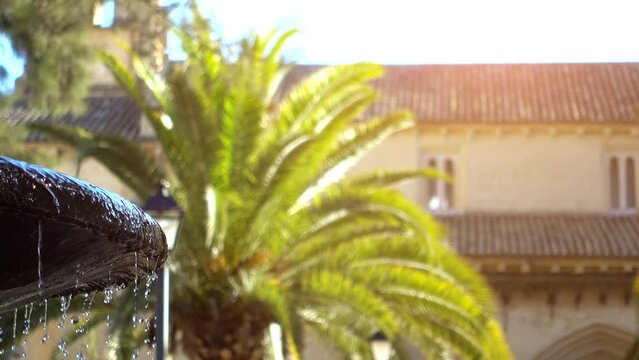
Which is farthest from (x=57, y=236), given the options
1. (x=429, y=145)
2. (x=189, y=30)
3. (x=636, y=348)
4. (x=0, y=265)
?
(x=429, y=145)

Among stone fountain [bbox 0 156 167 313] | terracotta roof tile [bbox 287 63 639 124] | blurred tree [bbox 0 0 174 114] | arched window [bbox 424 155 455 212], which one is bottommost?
stone fountain [bbox 0 156 167 313]

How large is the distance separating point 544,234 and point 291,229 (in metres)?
16.0

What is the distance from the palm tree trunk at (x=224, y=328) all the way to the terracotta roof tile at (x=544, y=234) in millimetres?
14049

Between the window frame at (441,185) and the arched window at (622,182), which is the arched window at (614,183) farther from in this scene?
the window frame at (441,185)

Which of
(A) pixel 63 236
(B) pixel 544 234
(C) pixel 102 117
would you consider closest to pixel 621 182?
(B) pixel 544 234

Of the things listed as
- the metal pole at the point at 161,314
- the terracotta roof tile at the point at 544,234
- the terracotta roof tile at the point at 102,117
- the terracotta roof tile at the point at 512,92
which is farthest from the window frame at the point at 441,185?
the metal pole at the point at 161,314

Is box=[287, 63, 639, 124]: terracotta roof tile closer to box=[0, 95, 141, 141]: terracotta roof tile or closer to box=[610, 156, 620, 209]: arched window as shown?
box=[610, 156, 620, 209]: arched window

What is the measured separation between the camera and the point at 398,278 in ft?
62.8

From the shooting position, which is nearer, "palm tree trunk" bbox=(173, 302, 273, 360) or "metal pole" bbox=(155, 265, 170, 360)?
"metal pole" bbox=(155, 265, 170, 360)

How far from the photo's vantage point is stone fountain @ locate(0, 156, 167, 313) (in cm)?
511

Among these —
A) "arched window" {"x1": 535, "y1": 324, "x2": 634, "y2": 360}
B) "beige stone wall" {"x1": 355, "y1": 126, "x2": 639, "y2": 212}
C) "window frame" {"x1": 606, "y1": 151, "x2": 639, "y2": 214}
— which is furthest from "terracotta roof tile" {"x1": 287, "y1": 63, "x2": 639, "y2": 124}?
"arched window" {"x1": 535, "y1": 324, "x2": 634, "y2": 360}

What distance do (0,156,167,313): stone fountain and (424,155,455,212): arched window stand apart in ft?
99.9

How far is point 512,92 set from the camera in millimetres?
37156

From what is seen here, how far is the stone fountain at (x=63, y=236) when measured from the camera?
5.11 metres
